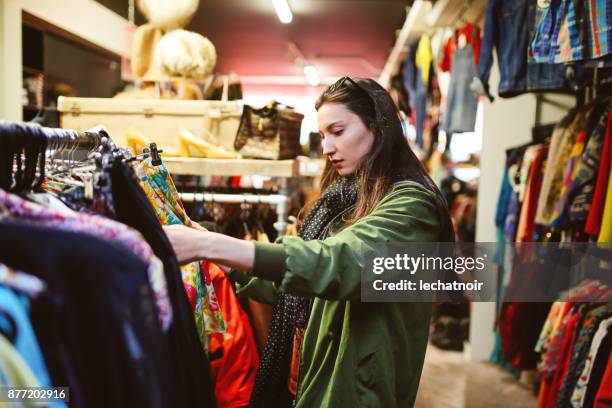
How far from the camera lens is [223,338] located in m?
1.45

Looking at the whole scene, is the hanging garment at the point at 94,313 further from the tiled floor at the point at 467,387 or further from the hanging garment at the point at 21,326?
the tiled floor at the point at 467,387

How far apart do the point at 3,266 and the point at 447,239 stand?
0.91 m

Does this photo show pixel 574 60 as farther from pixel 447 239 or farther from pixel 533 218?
pixel 533 218

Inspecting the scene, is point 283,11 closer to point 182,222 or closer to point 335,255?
point 182,222

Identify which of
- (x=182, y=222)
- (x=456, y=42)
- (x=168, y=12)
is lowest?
(x=182, y=222)

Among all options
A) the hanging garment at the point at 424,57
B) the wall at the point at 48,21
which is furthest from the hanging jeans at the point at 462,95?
the wall at the point at 48,21

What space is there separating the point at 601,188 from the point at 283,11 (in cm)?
308

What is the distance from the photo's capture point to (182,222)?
43.6 inches

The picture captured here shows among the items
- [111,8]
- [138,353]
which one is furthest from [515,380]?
[111,8]

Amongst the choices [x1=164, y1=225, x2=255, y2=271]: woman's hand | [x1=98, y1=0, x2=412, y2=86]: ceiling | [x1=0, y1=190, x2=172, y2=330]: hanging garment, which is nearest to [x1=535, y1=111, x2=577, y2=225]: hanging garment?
[x1=98, y1=0, x2=412, y2=86]: ceiling

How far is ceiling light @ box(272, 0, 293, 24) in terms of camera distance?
3906 millimetres

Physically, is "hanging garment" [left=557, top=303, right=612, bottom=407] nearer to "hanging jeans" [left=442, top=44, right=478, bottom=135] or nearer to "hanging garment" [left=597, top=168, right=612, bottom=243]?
"hanging garment" [left=597, top=168, right=612, bottom=243]

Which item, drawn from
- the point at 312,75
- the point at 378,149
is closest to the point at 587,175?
the point at 378,149

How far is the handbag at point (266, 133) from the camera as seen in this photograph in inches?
75.9
